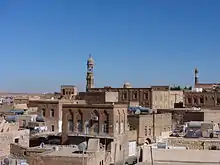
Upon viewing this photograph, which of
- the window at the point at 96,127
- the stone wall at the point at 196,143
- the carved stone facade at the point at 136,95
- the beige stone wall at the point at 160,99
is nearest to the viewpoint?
the stone wall at the point at 196,143

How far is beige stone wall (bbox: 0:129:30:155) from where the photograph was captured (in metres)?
26.7

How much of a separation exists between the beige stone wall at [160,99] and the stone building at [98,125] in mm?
26807

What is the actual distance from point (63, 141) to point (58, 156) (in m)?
9.17

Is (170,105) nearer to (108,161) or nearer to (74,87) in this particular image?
(74,87)

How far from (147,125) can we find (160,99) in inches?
827

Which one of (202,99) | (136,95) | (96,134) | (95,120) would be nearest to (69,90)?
(136,95)

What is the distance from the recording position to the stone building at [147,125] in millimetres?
36812

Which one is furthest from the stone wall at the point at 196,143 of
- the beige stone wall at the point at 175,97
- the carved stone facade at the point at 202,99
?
Result: the beige stone wall at the point at 175,97

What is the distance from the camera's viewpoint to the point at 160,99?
58.5 metres

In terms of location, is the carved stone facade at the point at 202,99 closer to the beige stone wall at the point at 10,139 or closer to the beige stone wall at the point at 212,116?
the beige stone wall at the point at 212,116

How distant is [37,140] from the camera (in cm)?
3281

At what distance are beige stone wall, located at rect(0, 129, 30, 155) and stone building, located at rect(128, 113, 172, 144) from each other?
34.6 ft

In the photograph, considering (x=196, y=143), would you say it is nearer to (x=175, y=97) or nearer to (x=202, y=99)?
(x=202, y=99)

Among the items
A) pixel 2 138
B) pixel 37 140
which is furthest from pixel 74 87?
pixel 2 138
